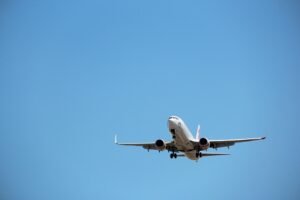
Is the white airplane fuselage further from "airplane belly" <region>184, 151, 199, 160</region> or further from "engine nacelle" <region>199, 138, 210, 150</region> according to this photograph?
"engine nacelle" <region>199, 138, 210, 150</region>

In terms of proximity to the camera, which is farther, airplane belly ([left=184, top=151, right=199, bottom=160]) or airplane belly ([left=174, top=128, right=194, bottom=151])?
airplane belly ([left=184, top=151, right=199, bottom=160])

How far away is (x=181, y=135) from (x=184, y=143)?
1.73 metres

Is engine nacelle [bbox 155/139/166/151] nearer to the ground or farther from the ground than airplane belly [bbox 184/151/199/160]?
farther from the ground

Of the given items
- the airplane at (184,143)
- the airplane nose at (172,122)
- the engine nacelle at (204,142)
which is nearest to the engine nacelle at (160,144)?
the airplane at (184,143)

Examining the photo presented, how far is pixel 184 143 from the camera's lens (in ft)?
204

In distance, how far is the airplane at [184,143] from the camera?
60438 mm

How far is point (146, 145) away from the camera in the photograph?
2682 inches

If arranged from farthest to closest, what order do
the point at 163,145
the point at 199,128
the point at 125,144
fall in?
the point at 199,128
the point at 125,144
the point at 163,145

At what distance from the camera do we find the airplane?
6044 centimetres

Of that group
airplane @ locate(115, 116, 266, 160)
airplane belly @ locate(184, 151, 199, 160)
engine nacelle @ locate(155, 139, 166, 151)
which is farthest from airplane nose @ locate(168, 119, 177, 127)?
airplane belly @ locate(184, 151, 199, 160)

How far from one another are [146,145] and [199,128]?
1043 centimetres

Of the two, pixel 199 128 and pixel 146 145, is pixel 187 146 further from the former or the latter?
pixel 199 128

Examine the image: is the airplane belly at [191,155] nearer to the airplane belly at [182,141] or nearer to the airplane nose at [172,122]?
the airplane belly at [182,141]

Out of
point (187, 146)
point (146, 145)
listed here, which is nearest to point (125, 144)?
point (146, 145)
